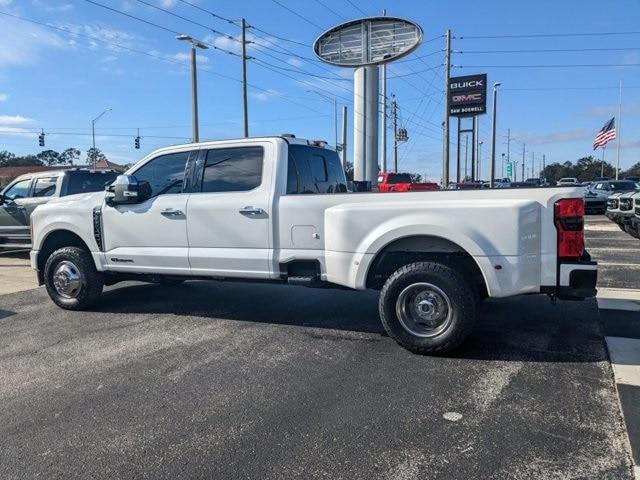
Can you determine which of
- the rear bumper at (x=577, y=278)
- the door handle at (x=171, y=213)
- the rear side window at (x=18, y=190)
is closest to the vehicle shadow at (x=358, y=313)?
the rear bumper at (x=577, y=278)

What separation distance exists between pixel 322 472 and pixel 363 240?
2.40 meters

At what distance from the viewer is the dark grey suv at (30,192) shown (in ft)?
37.2

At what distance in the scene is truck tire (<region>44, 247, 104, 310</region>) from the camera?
22.1 feet

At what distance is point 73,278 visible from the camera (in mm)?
6793

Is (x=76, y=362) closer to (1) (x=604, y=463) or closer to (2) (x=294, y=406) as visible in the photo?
(2) (x=294, y=406)

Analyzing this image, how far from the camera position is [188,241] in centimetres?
600

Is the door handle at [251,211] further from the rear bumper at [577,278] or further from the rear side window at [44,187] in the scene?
the rear side window at [44,187]

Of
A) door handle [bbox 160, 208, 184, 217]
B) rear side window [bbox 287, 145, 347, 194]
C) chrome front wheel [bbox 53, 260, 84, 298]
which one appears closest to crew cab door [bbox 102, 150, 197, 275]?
door handle [bbox 160, 208, 184, 217]

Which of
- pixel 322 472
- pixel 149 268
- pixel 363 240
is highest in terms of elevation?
pixel 363 240

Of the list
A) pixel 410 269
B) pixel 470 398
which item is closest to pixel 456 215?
pixel 410 269

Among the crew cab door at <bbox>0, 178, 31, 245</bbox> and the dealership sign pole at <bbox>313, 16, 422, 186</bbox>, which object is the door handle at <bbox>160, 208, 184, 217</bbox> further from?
the dealership sign pole at <bbox>313, 16, 422, 186</bbox>

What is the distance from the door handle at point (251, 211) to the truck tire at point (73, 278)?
243 cm

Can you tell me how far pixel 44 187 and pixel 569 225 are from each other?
430 inches

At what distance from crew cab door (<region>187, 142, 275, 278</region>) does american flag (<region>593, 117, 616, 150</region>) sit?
44.5m
